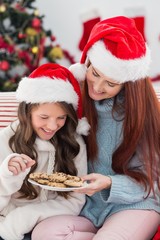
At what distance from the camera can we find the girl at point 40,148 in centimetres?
154

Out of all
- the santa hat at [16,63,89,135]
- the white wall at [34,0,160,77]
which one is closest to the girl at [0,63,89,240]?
the santa hat at [16,63,89,135]

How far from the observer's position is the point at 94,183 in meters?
1.51

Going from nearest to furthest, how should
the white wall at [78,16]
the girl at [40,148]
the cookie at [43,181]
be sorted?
1. the cookie at [43,181]
2. the girl at [40,148]
3. the white wall at [78,16]

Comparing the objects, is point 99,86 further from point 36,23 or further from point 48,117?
point 36,23

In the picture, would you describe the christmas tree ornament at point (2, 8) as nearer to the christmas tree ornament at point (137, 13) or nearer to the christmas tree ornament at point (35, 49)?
the christmas tree ornament at point (35, 49)

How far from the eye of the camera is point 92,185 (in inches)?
58.8

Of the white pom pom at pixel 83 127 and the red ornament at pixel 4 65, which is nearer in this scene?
the white pom pom at pixel 83 127

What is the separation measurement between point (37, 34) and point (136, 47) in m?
1.93

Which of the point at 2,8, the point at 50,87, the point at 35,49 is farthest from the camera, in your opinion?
the point at 35,49

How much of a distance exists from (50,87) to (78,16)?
2.39m

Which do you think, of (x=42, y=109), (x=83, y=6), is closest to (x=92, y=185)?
(x=42, y=109)

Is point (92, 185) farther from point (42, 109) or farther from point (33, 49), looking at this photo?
point (33, 49)

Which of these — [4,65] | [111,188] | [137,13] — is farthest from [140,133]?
[137,13]


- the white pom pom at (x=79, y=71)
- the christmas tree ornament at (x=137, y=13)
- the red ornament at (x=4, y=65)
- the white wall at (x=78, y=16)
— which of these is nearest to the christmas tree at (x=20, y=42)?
the red ornament at (x=4, y=65)
